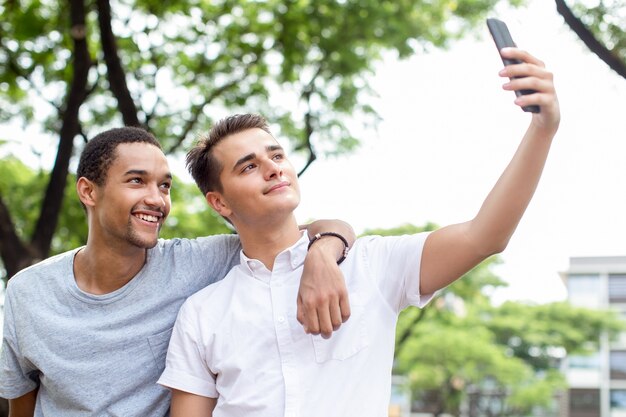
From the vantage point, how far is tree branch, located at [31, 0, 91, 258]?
7625 millimetres

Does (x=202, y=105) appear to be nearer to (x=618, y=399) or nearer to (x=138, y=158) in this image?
(x=138, y=158)

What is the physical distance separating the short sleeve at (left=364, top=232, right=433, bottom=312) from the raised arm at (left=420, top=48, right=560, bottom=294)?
25 millimetres

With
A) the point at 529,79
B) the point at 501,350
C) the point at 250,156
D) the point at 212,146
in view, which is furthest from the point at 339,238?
the point at 501,350

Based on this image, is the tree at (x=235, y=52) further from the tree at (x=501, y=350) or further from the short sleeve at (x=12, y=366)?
the tree at (x=501, y=350)

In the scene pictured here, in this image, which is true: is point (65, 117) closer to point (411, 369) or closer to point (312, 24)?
point (312, 24)

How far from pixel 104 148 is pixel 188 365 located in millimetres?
913

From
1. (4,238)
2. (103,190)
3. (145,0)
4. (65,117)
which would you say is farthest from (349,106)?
(103,190)

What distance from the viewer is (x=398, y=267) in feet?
8.29

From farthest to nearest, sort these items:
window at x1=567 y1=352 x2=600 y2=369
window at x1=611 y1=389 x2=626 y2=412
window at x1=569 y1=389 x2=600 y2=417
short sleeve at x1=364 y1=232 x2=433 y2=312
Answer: window at x1=567 y1=352 x2=600 y2=369 < window at x1=569 y1=389 x2=600 y2=417 < window at x1=611 y1=389 x2=626 y2=412 < short sleeve at x1=364 y1=232 x2=433 y2=312

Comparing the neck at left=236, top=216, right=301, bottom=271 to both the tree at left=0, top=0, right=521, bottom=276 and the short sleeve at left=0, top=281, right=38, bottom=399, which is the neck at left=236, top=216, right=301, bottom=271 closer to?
the short sleeve at left=0, top=281, right=38, bottom=399

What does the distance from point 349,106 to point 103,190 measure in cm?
706

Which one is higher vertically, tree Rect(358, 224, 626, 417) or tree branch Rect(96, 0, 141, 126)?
tree Rect(358, 224, 626, 417)

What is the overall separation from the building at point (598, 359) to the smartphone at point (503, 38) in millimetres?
48061

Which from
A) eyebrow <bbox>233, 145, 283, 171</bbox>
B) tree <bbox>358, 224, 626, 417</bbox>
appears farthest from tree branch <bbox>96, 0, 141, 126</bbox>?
tree <bbox>358, 224, 626, 417</bbox>
